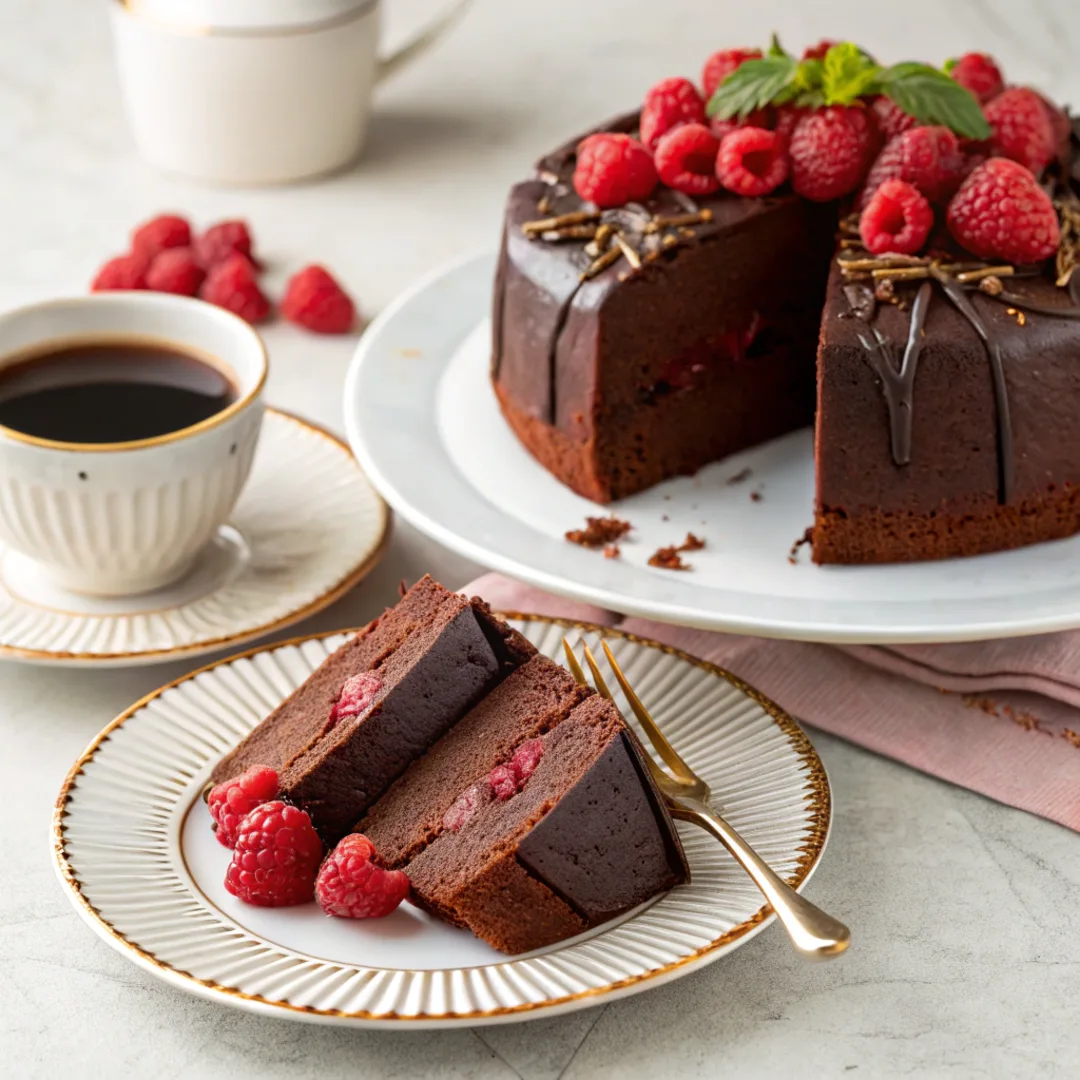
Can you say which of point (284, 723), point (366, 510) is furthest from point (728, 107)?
point (284, 723)

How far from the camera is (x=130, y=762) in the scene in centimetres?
230

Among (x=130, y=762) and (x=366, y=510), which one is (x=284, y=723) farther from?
(x=366, y=510)

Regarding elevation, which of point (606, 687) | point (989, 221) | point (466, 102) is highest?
point (989, 221)

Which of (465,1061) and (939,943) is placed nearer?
(465,1061)

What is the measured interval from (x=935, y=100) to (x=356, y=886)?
1859 mm

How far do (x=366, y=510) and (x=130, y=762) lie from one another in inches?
33.6

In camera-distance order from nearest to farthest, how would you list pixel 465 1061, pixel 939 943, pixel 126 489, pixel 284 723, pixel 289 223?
pixel 465 1061, pixel 939 943, pixel 284 723, pixel 126 489, pixel 289 223

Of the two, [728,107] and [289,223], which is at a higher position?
[728,107]

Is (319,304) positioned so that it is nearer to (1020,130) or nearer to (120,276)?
(120,276)

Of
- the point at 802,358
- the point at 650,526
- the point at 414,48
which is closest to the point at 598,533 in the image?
the point at 650,526

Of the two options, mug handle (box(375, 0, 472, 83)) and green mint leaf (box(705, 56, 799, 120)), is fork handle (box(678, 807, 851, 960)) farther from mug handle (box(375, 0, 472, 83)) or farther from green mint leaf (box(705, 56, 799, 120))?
mug handle (box(375, 0, 472, 83))

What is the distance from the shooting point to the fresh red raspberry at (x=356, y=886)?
2.04 meters

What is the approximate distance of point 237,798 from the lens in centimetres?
217

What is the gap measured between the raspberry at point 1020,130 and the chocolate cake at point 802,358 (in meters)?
0.06
